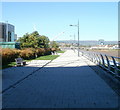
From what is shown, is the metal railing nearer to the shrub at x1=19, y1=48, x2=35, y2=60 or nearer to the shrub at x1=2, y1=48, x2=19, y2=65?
the shrub at x1=2, y1=48, x2=19, y2=65

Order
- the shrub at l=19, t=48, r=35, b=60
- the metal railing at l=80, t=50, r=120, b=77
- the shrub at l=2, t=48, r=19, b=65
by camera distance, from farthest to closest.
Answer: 1. the shrub at l=19, t=48, r=35, b=60
2. the shrub at l=2, t=48, r=19, b=65
3. the metal railing at l=80, t=50, r=120, b=77

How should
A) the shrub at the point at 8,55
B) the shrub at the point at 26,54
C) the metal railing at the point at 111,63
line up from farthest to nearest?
the shrub at the point at 26,54
the shrub at the point at 8,55
the metal railing at the point at 111,63

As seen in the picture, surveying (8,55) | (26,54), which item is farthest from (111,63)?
(26,54)

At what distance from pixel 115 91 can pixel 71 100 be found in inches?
81.3

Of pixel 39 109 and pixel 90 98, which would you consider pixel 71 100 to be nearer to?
pixel 90 98

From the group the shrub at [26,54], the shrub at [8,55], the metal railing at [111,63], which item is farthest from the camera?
the shrub at [26,54]

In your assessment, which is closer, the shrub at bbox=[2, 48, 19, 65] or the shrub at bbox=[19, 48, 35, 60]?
the shrub at bbox=[2, 48, 19, 65]

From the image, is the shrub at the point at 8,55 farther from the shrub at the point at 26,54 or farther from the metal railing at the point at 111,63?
the metal railing at the point at 111,63

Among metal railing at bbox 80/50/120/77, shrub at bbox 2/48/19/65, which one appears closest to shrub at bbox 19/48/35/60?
shrub at bbox 2/48/19/65

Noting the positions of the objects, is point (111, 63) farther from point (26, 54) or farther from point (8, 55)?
point (26, 54)

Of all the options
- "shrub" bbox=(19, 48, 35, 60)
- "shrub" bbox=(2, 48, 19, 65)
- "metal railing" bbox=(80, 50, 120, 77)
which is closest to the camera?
"metal railing" bbox=(80, 50, 120, 77)

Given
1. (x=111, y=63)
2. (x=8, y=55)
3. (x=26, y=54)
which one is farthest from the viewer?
(x=26, y=54)

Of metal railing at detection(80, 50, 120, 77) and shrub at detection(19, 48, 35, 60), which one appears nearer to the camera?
metal railing at detection(80, 50, 120, 77)

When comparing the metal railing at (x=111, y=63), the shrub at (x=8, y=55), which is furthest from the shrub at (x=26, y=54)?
the metal railing at (x=111, y=63)
